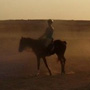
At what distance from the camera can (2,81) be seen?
1.95 meters

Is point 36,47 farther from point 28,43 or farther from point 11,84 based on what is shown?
point 11,84

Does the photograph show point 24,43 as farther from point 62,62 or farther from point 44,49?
point 62,62

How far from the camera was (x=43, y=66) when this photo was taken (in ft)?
6.57

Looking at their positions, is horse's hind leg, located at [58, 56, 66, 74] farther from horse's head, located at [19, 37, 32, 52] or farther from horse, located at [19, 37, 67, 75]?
horse's head, located at [19, 37, 32, 52]

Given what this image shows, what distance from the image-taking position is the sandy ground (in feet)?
6.42

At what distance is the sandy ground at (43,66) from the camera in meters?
1.96

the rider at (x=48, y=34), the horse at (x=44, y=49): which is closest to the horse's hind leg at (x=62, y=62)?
the horse at (x=44, y=49)

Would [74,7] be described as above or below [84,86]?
A: above

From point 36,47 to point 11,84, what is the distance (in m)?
0.25

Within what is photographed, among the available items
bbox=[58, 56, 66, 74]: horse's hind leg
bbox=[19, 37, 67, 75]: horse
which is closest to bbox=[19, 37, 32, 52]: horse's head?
bbox=[19, 37, 67, 75]: horse

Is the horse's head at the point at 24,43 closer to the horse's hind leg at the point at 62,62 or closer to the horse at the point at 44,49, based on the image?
the horse at the point at 44,49

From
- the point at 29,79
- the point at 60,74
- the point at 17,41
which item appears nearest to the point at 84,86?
the point at 60,74

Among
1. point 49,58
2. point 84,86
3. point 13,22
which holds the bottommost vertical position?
point 84,86

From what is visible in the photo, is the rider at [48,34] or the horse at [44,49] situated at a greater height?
the rider at [48,34]
